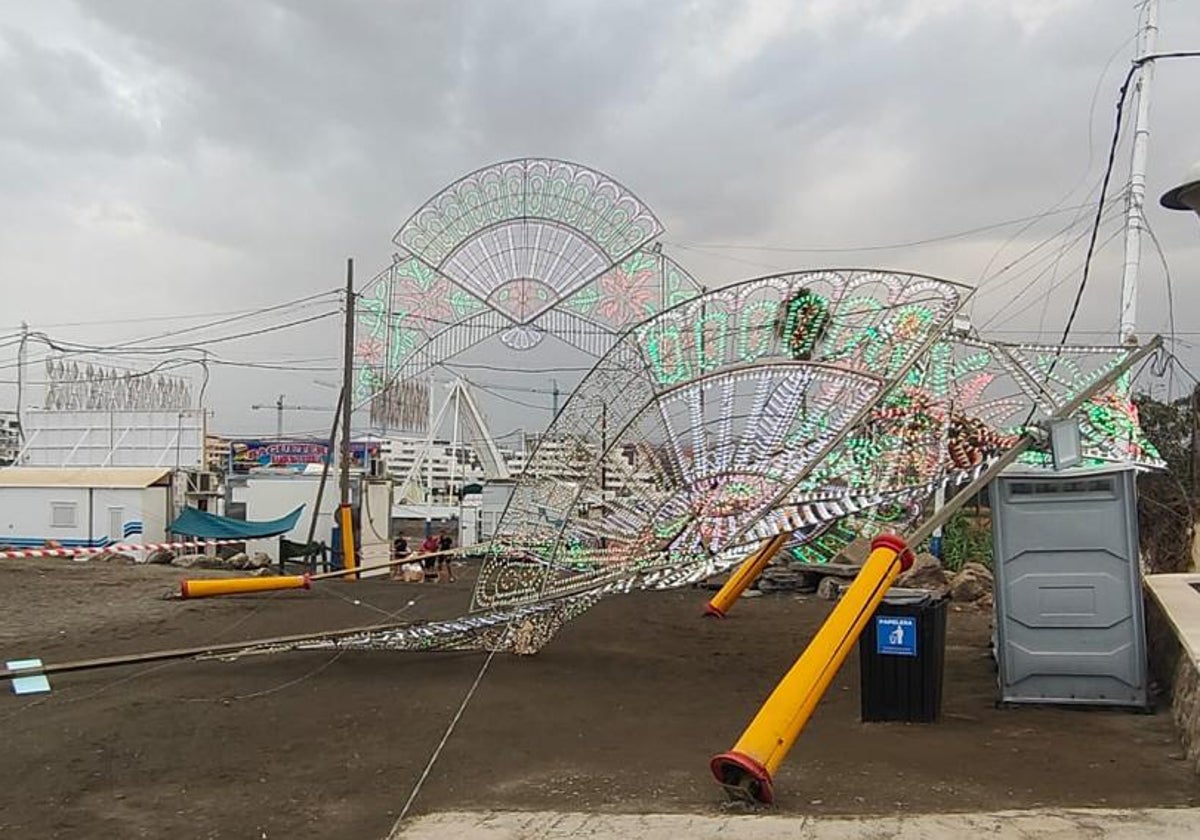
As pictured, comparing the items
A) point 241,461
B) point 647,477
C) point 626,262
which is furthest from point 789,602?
point 241,461

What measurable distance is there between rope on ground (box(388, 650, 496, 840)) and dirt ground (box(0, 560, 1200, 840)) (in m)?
0.06

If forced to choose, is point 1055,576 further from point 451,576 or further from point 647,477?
point 451,576

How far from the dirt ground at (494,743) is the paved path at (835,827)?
0.40 meters

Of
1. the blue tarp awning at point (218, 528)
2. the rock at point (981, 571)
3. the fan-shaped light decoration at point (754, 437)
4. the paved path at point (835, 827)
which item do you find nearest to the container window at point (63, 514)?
the blue tarp awning at point (218, 528)

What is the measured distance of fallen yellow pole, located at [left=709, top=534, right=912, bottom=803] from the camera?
5348 mm

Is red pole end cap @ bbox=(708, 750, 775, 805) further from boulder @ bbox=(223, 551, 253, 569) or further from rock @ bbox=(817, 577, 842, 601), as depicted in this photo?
boulder @ bbox=(223, 551, 253, 569)

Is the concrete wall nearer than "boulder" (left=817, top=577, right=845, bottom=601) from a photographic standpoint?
Yes

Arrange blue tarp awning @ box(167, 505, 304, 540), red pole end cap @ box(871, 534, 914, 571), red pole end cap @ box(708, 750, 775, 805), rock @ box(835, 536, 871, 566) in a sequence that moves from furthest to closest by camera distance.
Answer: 1. blue tarp awning @ box(167, 505, 304, 540)
2. rock @ box(835, 536, 871, 566)
3. red pole end cap @ box(871, 534, 914, 571)
4. red pole end cap @ box(708, 750, 775, 805)

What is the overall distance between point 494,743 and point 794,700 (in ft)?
9.06

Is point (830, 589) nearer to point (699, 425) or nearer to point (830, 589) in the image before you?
point (830, 589)

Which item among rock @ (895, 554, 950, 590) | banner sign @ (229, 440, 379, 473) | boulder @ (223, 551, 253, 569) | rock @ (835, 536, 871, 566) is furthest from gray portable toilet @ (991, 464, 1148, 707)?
banner sign @ (229, 440, 379, 473)

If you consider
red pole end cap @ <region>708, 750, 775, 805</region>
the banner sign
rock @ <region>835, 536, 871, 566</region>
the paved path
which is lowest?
the paved path

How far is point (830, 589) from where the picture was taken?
1778 cm

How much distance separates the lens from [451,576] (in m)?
22.9
